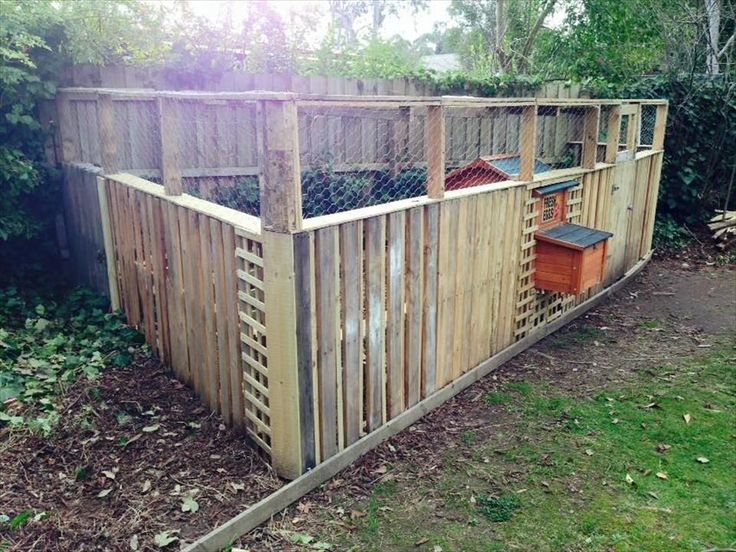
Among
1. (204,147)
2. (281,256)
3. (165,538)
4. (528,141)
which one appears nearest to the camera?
(165,538)

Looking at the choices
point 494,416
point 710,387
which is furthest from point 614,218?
point 494,416

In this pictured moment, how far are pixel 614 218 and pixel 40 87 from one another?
508cm

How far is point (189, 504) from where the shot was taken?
9.36 ft

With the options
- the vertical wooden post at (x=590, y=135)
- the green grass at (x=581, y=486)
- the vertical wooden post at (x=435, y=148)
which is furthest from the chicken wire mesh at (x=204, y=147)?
the green grass at (x=581, y=486)

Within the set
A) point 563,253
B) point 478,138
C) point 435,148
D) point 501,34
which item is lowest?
point 563,253

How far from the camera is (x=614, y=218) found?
6.17 metres

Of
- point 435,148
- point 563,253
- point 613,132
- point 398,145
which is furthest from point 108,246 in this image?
point 613,132

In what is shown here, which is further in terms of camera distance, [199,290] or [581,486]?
[199,290]

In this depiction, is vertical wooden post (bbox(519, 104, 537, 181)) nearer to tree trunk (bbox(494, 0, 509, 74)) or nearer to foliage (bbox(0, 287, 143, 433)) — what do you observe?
foliage (bbox(0, 287, 143, 433))

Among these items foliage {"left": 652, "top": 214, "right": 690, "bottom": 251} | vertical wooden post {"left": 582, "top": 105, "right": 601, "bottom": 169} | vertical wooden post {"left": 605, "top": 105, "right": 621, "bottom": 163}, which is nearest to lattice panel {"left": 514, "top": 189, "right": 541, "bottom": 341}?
vertical wooden post {"left": 582, "top": 105, "right": 601, "bottom": 169}

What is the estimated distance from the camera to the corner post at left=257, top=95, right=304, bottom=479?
105 inches

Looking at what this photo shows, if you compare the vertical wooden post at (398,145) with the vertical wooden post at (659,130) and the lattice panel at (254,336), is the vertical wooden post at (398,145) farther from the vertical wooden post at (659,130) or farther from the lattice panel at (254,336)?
the lattice panel at (254,336)

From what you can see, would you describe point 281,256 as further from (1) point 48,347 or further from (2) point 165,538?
(1) point 48,347

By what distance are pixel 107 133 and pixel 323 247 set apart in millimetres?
2380
